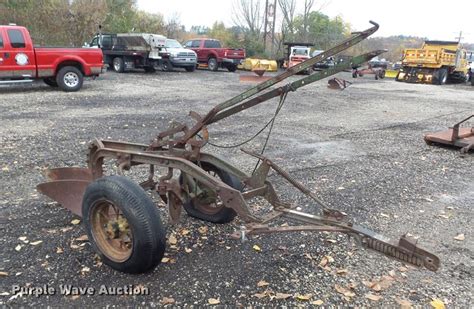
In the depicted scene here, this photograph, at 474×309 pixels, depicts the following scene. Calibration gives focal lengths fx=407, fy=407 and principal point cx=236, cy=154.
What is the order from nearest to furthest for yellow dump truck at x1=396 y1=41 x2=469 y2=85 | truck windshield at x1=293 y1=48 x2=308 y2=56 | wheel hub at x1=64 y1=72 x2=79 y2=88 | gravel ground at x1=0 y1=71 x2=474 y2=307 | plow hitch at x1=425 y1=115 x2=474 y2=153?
gravel ground at x1=0 y1=71 x2=474 y2=307, plow hitch at x1=425 y1=115 x2=474 y2=153, wheel hub at x1=64 y1=72 x2=79 y2=88, yellow dump truck at x1=396 y1=41 x2=469 y2=85, truck windshield at x1=293 y1=48 x2=308 y2=56

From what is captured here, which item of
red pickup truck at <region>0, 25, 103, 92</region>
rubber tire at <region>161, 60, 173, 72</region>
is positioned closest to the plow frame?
red pickup truck at <region>0, 25, 103, 92</region>

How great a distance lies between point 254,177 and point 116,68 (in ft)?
61.6

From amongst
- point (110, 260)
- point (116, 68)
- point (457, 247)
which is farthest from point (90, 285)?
point (116, 68)

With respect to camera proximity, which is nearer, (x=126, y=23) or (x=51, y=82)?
(x=51, y=82)

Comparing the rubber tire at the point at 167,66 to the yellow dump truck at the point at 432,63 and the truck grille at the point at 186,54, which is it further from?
the yellow dump truck at the point at 432,63

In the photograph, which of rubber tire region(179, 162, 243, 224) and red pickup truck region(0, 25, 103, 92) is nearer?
rubber tire region(179, 162, 243, 224)

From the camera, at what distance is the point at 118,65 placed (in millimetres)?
20672

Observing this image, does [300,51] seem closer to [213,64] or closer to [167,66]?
[213,64]

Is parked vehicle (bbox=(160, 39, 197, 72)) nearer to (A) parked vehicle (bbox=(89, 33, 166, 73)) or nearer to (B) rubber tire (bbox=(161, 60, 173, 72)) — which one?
(B) rubber tire (bbox=(161, 60, 173, 72))

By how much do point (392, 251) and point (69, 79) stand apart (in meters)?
12.7

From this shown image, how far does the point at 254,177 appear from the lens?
3.70m

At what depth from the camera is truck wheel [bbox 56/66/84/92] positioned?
13.0 metres

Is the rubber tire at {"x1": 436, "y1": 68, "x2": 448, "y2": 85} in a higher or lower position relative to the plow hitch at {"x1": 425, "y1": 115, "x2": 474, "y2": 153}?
higher

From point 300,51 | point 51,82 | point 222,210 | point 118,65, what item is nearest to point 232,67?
point 300,51
